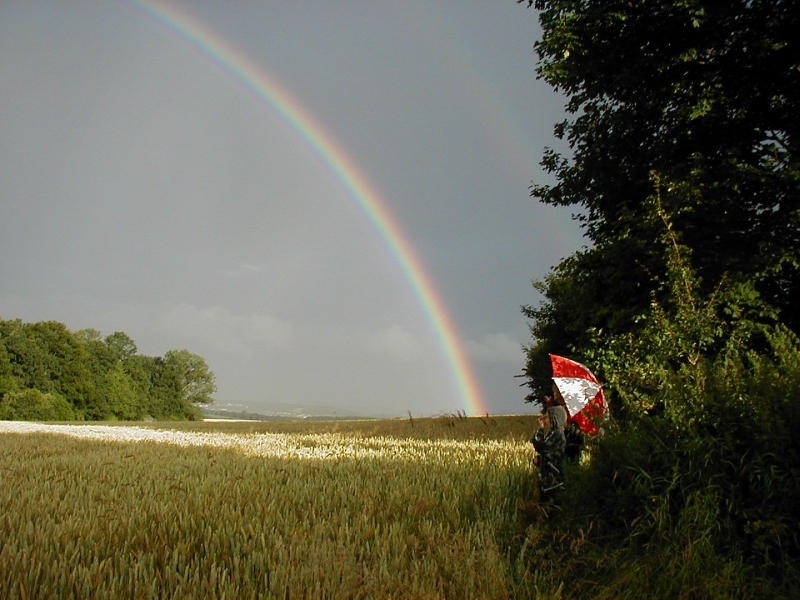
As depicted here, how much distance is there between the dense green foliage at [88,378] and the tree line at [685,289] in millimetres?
61880

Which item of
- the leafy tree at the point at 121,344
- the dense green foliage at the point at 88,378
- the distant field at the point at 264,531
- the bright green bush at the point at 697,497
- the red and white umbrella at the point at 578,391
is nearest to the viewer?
the distant field at the point at 264,531

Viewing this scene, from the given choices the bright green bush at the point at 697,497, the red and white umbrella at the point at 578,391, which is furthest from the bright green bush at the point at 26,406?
the bright green bush at the point at 697,497

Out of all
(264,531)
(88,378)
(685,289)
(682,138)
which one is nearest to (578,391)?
(685,289)

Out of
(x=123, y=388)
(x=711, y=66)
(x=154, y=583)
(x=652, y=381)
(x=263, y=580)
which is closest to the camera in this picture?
(x=154, y=583)

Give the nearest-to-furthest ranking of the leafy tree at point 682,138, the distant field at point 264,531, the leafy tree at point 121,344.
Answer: the distant field at point 264,531, the leafy tree at point 682,138, the leafy tree at point 121,344

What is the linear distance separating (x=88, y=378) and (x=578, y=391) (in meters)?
78.0

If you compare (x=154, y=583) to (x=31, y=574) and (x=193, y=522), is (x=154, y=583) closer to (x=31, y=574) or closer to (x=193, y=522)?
(x=31, y=574)

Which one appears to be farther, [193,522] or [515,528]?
[515,528]

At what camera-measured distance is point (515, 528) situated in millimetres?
5129

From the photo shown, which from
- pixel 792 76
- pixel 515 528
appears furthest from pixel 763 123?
pixel 515 528

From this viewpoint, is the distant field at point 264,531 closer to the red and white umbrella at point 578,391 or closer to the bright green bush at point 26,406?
the red and white umbrella at point 578,391

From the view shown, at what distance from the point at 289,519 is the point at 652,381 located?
4.77 metres

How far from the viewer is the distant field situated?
11.3ft

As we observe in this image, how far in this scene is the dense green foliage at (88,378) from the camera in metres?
60.6
